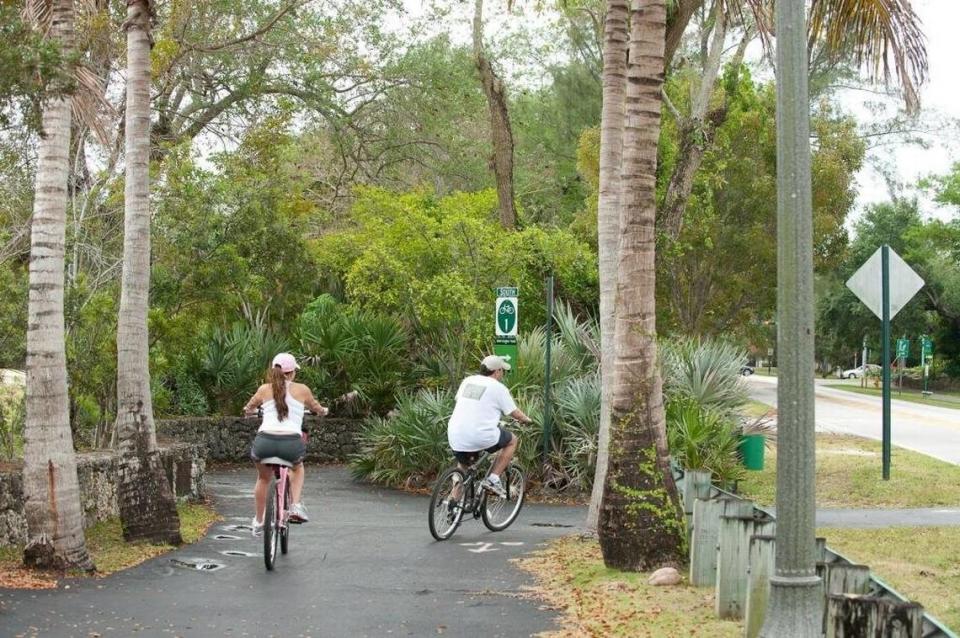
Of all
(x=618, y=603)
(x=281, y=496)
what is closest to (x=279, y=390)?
(x=281, y=496)

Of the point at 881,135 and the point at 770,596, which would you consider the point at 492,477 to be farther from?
the point at 881,135

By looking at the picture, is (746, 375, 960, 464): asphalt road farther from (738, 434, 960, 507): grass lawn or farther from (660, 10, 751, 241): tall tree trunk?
(660, 10, 751, 241): tall tree trunk

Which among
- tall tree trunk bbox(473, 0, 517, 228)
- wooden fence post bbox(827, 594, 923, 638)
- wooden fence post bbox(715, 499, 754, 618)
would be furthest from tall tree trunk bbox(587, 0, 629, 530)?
tall tree trunk bbox(473, 0, 517, 228)

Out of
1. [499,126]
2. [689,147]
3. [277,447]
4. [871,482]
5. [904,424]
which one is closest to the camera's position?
[277,447]

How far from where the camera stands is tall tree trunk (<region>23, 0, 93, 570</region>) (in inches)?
415

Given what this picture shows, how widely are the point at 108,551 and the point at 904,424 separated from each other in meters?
26.4

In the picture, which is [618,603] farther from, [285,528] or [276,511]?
[285,528]

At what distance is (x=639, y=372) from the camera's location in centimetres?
1054

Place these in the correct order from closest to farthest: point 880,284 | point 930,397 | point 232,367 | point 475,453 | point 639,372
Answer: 1. point 639,372
2. point 475,453
3. point 880,284
4. point 232,367
5. point 930,397

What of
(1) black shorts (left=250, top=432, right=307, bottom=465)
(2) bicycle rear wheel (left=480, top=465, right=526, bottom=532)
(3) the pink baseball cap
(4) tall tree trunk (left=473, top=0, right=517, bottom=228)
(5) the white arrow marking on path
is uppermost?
(4) tall tree trunk (left=473, top=0, right=517, bottom=228)

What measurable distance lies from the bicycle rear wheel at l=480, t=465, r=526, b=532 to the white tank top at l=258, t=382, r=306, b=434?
9.04 ft

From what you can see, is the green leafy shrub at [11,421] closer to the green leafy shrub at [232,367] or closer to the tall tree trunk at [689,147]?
the green leafy shrub at [232,367]

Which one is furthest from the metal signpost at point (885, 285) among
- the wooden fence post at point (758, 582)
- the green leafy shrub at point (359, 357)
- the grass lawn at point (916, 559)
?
the wooden fence post at point (758, 582)

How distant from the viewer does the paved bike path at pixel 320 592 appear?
8.56 metres
